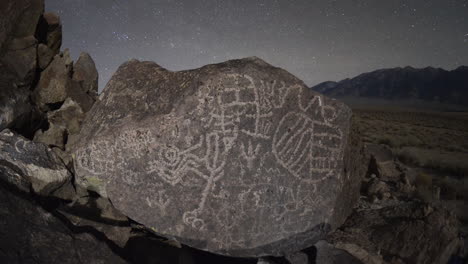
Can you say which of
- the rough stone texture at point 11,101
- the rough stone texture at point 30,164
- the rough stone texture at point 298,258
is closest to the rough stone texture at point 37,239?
the rough stone texture at point 30,164

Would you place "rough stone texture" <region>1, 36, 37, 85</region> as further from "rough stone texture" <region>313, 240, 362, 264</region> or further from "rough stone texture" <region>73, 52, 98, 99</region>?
"rough stone texture" <region>313, 240, 362, 264</region>

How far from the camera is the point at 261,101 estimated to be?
3328 millimetres

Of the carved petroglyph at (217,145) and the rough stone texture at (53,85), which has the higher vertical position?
the rough stone texture at (53,85)

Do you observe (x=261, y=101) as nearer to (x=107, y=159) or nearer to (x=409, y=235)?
(x=107, y=159)

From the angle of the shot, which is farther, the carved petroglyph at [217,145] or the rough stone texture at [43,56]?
the rough stone texture at [43,56]

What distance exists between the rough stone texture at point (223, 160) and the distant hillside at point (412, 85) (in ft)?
381

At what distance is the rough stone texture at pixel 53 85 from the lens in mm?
4215

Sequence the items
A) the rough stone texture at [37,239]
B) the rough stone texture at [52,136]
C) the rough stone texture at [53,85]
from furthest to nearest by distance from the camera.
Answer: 1. the rough stone texture at [53,85]
2. the rough stone texture at [52,136]
3. the rough stone texture at [37,239]

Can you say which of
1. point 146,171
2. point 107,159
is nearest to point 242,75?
point 146,171

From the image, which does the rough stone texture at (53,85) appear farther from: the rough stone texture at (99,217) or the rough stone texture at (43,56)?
the rough stone texture at (99,217)

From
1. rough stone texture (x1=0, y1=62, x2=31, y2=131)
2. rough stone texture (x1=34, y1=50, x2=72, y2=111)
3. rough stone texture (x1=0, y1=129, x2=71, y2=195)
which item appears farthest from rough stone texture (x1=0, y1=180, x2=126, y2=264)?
rough stone texture (x1=34, y1=50, x2=72, y2=111)

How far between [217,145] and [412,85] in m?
153

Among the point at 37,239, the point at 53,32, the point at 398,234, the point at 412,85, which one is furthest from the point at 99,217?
the point at 412,85

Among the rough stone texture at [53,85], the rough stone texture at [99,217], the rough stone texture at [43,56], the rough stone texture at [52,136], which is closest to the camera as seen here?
the rough stone texture at [99,217]
